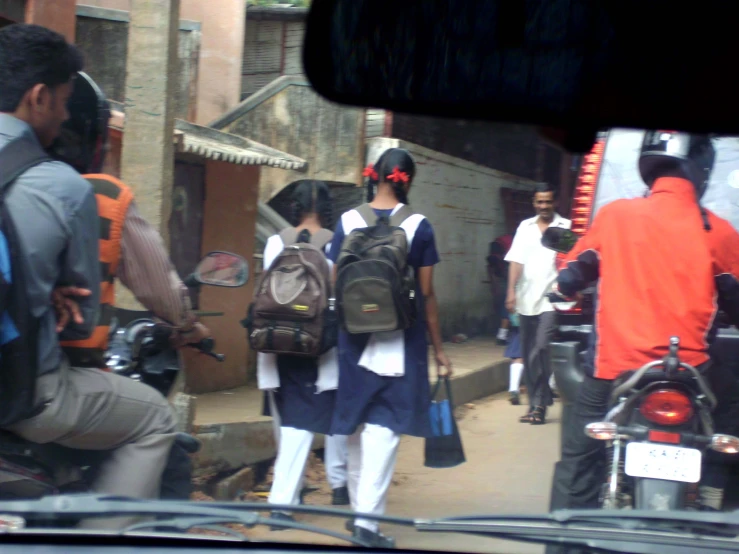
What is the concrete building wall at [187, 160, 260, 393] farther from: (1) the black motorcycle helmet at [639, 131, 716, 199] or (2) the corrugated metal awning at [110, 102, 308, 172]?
(1) the black motorcycle helmet at [639, 131, 716, 199]

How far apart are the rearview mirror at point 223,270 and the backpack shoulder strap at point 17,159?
60 cm

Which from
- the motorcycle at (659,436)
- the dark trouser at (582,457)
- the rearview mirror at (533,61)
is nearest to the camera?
the rearview mirror at (533,61)

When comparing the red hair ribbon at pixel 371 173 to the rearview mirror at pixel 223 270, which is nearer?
the rearview mirror at pixel 223 270

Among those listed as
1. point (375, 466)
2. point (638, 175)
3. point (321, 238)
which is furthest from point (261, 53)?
point (638, 175)

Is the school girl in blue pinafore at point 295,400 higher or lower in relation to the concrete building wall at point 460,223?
lower

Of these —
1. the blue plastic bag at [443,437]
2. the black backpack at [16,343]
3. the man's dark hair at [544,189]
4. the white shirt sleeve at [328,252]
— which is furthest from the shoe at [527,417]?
the black backpack at [16,343]

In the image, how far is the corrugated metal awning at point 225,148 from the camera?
5621 mm

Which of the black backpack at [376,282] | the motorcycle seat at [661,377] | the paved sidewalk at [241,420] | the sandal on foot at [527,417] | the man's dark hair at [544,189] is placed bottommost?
the paved sidewalk at [241,420]

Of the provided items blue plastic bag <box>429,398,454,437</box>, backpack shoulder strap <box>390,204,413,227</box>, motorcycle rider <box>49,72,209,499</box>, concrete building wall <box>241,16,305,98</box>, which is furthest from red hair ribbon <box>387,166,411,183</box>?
concrete building wall <box>241,16,305,98</box>

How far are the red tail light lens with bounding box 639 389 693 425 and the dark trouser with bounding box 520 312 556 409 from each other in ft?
2.66

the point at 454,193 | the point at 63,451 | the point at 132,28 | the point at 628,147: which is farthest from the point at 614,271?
the point at 132,28

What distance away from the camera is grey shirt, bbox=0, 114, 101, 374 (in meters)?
2.24

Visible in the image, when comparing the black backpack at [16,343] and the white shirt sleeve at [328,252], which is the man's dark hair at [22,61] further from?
the white shirt sleeve at [328,252]

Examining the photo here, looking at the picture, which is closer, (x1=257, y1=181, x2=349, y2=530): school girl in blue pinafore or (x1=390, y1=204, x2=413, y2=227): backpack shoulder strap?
(x1=390, y1=204, x2=413, y2=227): backpack shoulder strap
